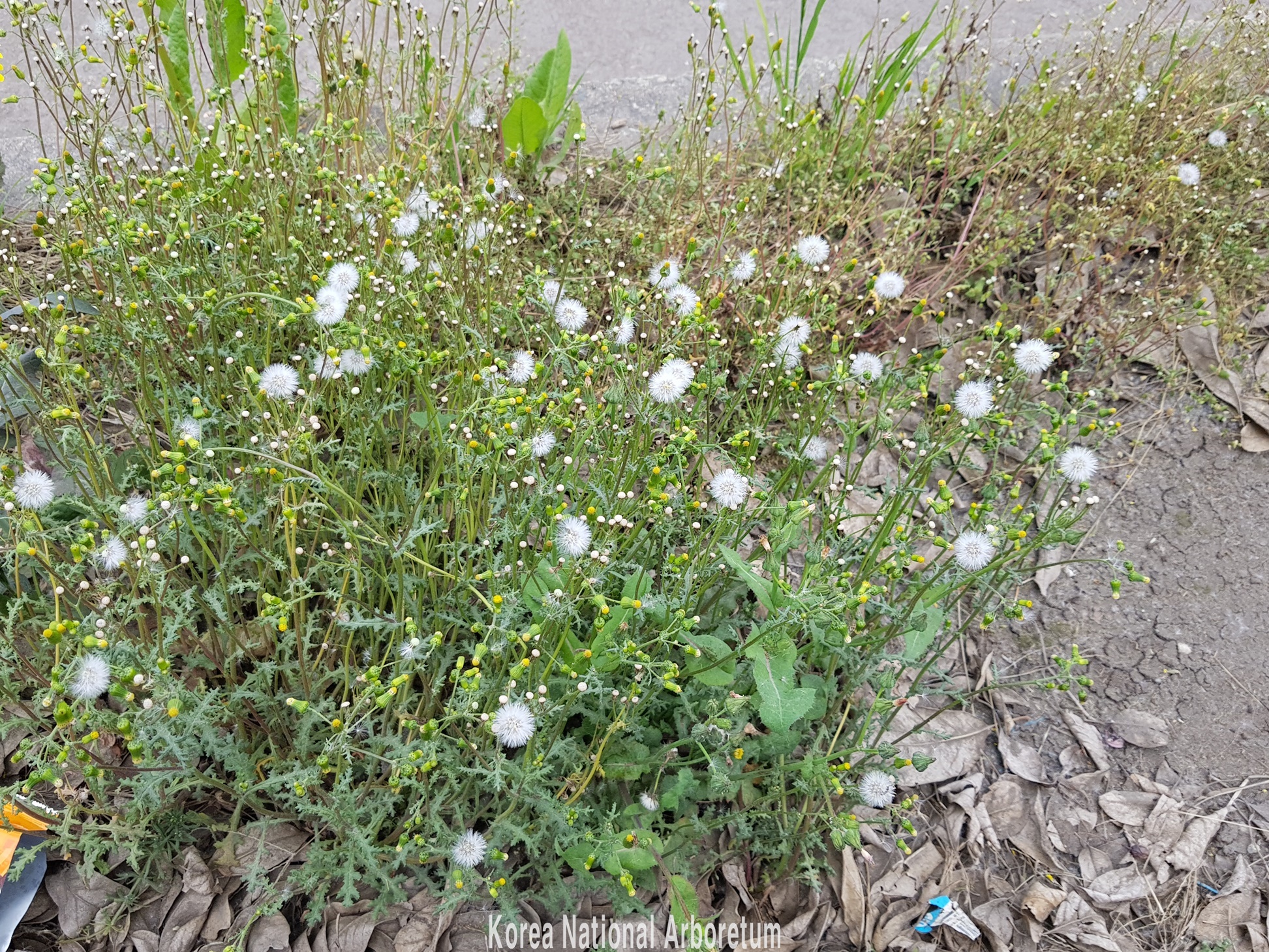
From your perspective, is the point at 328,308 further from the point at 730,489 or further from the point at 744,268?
the point at 744,268

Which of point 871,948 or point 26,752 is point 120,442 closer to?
point 26,752

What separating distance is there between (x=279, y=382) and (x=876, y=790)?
1.70 meters

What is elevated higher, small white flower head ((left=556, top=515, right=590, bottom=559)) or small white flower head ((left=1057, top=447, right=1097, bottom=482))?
small white flower head ((left=1057, top=447, right=1097, bottom=482))

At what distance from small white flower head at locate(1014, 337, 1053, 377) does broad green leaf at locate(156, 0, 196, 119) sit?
2783 mm

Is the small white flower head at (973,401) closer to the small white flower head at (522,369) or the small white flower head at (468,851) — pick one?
the small white flower head at (522,369)

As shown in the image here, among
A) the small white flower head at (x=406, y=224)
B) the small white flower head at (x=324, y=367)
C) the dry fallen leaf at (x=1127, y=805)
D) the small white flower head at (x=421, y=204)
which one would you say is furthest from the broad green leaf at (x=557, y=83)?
the dry fallen leaf at (x=1127, y=805)

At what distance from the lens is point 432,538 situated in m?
2.16

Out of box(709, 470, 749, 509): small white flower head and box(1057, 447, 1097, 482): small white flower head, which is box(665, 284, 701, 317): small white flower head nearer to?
box(709, 470, 749, 509): small white flower head

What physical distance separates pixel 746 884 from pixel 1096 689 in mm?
1245

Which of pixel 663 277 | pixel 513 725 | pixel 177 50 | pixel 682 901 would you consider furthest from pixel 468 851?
pixel 177 50

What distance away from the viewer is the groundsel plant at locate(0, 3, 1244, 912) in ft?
5.93

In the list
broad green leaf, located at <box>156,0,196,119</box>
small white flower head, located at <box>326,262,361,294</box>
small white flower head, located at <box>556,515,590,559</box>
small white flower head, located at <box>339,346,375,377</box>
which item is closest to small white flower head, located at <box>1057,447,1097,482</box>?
small white flower head, located at <box>556,515,590,559</box>

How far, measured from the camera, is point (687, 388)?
230cm

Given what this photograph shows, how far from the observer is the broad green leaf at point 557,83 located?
11.3 feet
